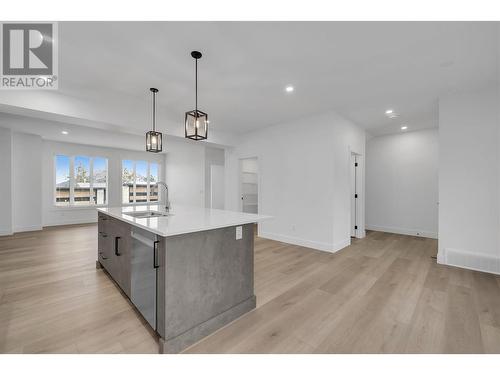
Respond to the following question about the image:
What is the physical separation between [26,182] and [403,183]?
33.2 feet

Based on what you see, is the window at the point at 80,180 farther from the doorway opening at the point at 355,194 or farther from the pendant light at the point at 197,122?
the doorway opening at the point at 355,194

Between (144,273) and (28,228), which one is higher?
(144,273)

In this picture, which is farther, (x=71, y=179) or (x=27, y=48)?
(x=71, y=179)

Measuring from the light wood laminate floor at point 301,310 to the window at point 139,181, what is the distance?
16.4 feet

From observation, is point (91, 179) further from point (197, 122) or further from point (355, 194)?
point (355, 194)

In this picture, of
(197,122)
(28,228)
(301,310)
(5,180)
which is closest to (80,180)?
(28,228)

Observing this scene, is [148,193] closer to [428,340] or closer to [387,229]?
[387,229]

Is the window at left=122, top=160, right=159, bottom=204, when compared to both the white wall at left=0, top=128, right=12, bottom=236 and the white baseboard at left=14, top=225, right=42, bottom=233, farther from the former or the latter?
the white wall at left=0, top=128, right=12, bottom=236

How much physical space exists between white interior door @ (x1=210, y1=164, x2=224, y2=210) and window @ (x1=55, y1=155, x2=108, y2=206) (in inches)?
152

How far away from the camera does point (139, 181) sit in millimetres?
8930

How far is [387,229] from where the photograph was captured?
237 inches

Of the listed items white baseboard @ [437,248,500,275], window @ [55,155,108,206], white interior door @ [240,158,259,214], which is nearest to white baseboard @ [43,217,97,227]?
window @ [55,155,108,206]
